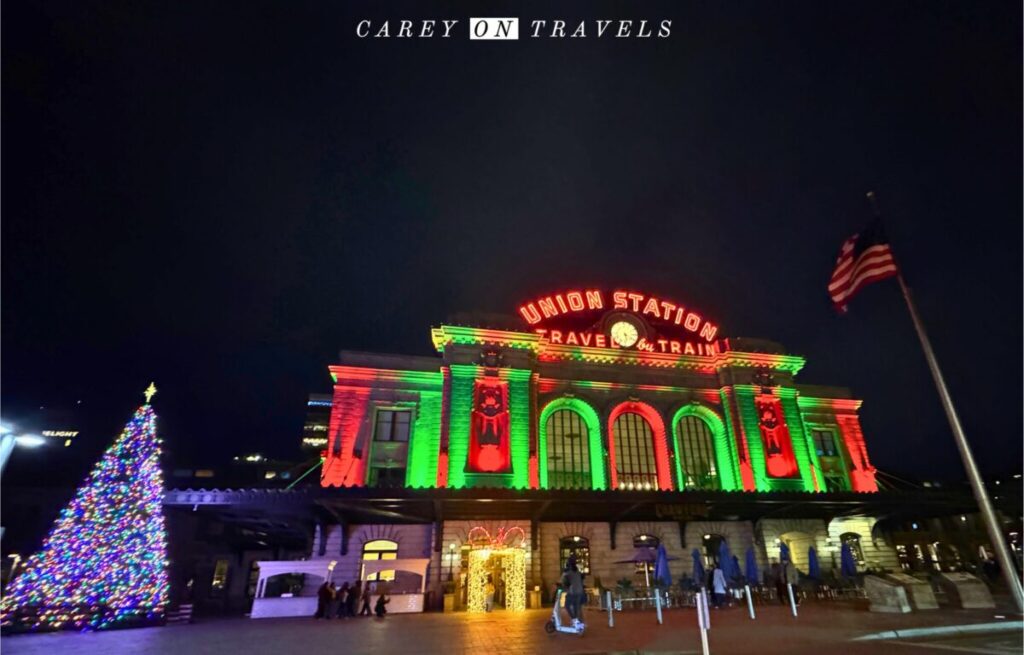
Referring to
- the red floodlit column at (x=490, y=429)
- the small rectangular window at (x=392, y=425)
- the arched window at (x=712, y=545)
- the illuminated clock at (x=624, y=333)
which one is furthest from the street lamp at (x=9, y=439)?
the arched window at (x=712, y=545)

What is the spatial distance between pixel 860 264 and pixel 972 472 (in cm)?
593

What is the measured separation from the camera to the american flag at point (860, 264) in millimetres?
12766

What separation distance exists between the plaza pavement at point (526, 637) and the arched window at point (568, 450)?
10529 millimetres

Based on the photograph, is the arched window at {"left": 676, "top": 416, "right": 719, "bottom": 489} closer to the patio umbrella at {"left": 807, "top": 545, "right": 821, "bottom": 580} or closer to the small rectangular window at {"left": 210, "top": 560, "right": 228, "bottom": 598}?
the patio umbrella at {"left": 807, "top": 545, "right": 821, "bottom": 580}

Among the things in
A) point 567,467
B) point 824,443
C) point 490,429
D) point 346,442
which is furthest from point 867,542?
point 346,442

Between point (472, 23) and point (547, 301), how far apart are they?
19.2 meters

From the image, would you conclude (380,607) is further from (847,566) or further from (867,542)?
(867,542)

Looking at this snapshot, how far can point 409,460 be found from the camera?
2591cm

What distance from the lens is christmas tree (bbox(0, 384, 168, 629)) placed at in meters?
15.6

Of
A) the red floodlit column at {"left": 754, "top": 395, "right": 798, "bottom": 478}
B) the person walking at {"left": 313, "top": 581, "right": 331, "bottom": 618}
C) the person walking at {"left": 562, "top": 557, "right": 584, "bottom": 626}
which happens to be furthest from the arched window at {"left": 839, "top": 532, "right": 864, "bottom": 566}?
the person walking at {"left": 313, "top": 581, "right": 331, "bottom": 618}

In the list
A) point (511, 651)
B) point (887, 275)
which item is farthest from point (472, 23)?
point (511, 651)

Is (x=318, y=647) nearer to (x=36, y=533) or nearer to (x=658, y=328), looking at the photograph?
(x=658, y=328)

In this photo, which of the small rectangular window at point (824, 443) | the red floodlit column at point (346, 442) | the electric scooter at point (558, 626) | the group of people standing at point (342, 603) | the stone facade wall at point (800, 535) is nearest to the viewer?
the electric scooter at point (558, 626)

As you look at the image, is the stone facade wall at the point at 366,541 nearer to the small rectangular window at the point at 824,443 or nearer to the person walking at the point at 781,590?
the person walking at the point at 781,590
